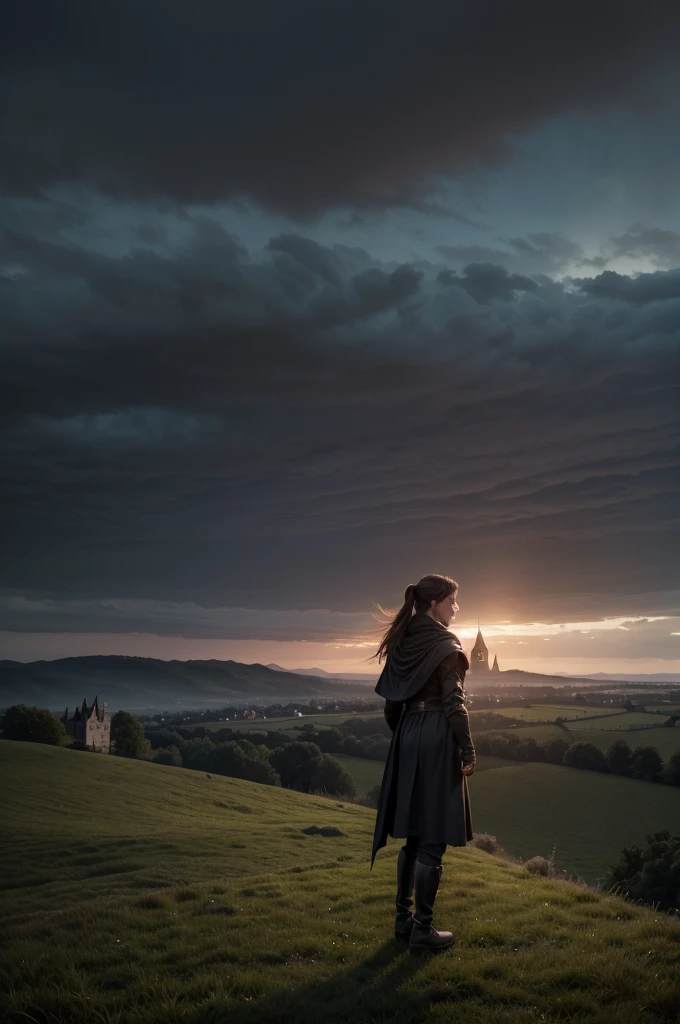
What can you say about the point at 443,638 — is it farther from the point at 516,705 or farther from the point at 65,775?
the point at 516,705

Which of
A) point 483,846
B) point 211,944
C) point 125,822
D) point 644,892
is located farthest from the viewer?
point 125,822

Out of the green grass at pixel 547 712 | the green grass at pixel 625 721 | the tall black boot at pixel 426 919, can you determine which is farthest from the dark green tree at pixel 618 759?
the tall black boot at pixel 426 919

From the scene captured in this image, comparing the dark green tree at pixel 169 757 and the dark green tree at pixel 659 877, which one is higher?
the dark green tree at pixel 659 877

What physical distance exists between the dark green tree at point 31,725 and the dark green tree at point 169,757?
1607 centimetres

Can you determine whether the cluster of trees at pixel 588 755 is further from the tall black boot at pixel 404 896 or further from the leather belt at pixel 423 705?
the leather belt at pixel 423 705

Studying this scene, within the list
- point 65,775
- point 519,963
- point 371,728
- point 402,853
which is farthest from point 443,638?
point 371,728

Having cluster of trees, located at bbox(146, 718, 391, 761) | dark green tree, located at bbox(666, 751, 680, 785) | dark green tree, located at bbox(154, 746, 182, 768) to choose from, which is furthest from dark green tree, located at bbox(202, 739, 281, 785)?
dark green tree, located at bbox(666, 751, 680, 785)

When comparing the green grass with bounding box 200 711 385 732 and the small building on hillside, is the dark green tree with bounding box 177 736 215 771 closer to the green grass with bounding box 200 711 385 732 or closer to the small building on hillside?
the small building on hillside

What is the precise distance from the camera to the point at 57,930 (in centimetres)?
942

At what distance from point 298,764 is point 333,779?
6.14m

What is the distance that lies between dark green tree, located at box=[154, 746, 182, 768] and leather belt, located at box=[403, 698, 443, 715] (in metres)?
101

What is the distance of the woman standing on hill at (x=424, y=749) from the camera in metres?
8.87

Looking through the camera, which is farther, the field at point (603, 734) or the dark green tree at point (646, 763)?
the field at point (603, 734)

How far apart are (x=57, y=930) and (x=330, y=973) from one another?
13.8 feet
